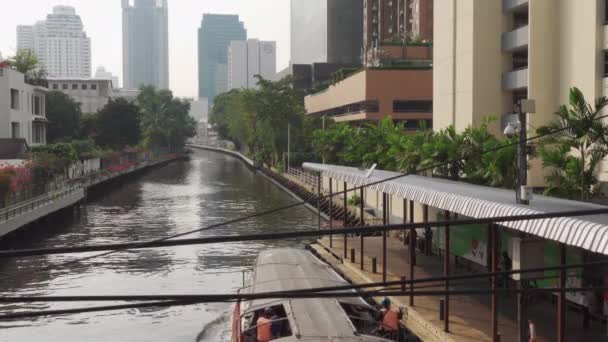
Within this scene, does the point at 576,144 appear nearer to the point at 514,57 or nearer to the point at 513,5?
the point at 513,5

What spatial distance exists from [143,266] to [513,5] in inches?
1167

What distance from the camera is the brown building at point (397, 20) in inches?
5108

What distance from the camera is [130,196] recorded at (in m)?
93.2

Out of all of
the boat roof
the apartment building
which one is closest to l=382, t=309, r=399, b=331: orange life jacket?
the boat roof

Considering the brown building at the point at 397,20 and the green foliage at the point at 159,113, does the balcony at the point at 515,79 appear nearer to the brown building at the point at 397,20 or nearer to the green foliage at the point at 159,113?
the brown building at the point at 397,20

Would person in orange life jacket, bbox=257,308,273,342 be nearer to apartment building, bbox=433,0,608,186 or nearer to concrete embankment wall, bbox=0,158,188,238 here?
apartment building, bbox=433,0,608,186

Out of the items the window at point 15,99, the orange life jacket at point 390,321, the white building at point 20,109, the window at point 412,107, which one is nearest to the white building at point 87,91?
the white building at point 20,109

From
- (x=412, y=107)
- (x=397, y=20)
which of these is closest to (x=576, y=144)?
(x=412, y=107)

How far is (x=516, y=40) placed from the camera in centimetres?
4997

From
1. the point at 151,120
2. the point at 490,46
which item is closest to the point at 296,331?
the point at 490,46

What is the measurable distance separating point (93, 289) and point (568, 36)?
1174 inches

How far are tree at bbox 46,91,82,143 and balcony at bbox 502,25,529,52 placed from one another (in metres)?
89.6

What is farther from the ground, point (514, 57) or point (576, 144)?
point (514, 57)

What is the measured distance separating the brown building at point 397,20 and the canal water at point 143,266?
5117cm
